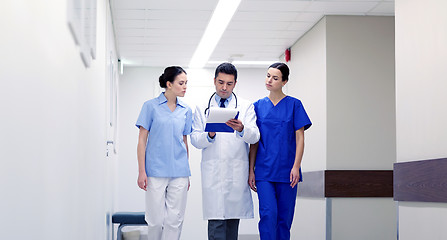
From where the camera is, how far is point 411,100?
3.89 m

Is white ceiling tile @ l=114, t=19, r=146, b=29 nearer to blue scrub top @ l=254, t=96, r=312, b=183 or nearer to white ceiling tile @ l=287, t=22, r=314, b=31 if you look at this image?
white ceiling tile @ l=287, t=22, r=314, b=31

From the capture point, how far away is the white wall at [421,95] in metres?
3.47

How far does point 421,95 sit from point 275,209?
116 centimetres

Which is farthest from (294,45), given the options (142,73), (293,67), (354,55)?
(142,73)

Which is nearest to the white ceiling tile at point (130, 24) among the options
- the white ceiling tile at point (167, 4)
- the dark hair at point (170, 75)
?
the white ceiling tile at point (167, 4)

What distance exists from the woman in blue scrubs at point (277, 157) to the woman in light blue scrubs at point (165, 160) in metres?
0.52

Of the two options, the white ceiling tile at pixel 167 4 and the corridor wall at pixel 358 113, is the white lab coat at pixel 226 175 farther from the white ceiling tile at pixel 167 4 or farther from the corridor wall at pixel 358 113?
the corridor wall at pixel 358 113

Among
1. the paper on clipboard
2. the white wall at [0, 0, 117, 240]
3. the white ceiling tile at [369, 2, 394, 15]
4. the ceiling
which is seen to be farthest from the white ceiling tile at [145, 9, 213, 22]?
the white wall at [0, 0, 117, 240]

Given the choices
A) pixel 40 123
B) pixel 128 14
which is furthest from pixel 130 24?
pixel 40 123

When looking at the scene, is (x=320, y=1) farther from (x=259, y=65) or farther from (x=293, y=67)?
(x=259, y=65)

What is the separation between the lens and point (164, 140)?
4.06 m

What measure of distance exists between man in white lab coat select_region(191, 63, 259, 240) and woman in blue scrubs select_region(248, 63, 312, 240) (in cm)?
10

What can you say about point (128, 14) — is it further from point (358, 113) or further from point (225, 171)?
point (225, 171)

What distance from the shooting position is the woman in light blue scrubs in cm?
397
